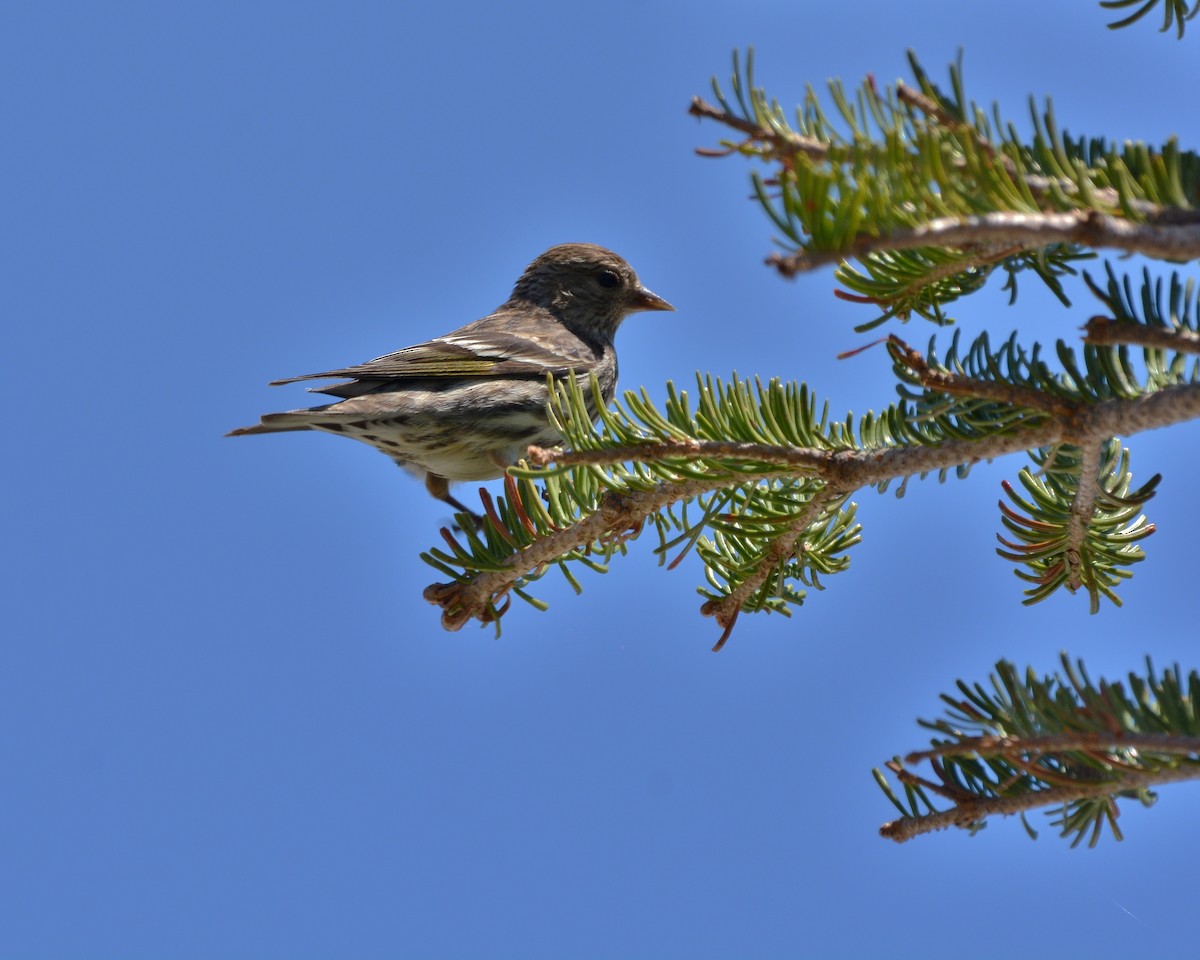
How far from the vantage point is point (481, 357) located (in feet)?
17.4

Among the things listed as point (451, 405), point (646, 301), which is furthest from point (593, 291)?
point (451, 405)

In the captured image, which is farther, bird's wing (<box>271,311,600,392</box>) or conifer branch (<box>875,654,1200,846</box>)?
bird's wing (<box>271,311,600,392</box>)

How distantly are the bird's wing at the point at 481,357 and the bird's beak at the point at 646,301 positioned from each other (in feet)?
1.88

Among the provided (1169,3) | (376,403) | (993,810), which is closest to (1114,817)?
(993,810)

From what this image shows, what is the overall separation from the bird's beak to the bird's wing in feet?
1.88

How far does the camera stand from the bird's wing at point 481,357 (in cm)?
504

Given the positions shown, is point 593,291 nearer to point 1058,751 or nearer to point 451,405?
point 451,405

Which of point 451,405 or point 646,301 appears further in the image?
point 646,301

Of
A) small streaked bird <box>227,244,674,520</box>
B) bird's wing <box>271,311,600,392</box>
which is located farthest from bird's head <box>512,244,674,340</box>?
small streaked bird <box>227,244,674,520</box>

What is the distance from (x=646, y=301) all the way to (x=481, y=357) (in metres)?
1.47

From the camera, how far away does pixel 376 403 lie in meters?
4.78

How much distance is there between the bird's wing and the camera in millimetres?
5039

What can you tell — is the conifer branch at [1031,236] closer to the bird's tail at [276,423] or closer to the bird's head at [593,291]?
the bird's tail at [276,423]

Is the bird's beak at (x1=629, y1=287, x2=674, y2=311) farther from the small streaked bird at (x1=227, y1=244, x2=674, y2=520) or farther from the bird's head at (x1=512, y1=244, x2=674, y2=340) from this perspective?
the small streaked bird at (x1=227, y1=244, x2=674, y2=520)
